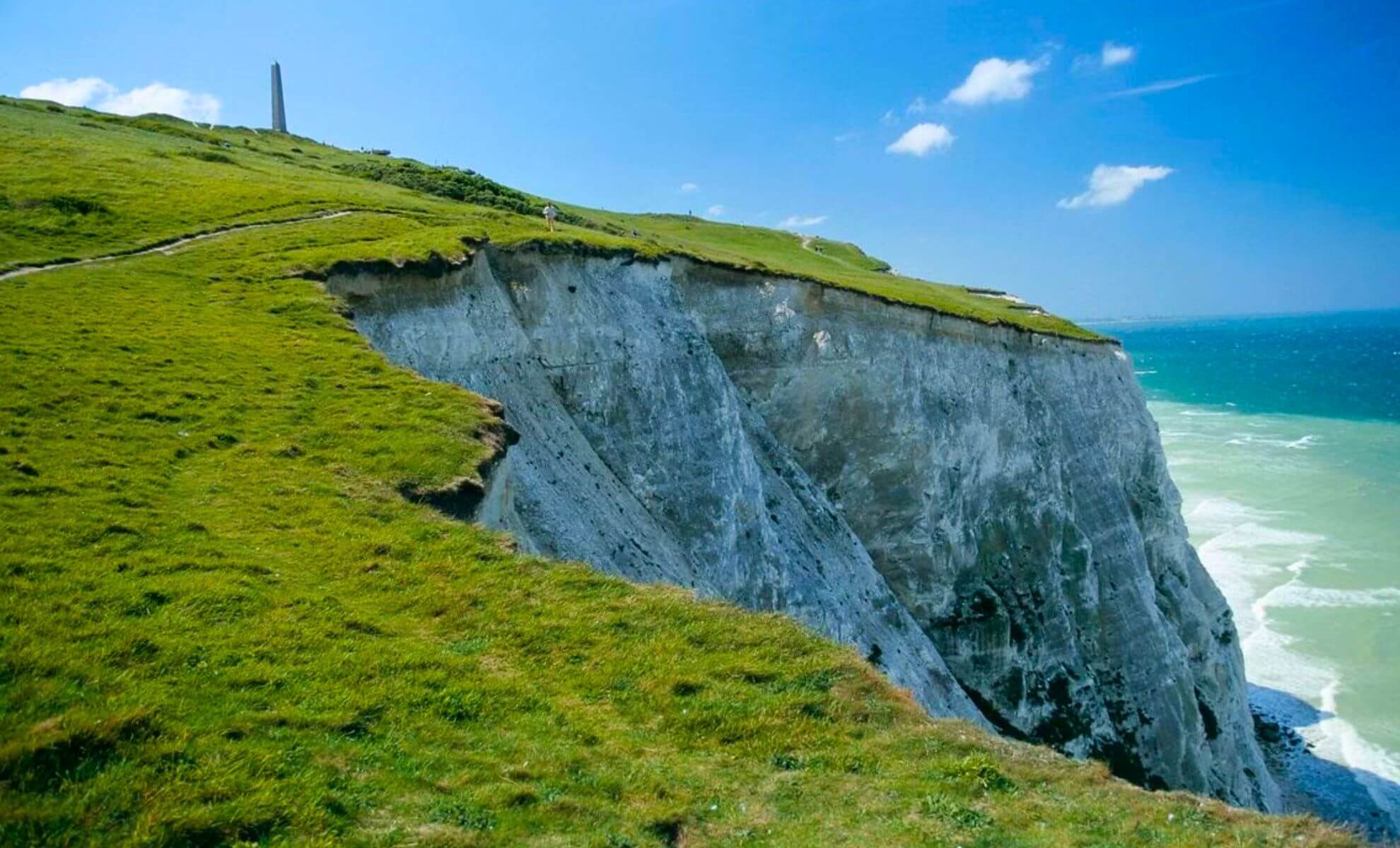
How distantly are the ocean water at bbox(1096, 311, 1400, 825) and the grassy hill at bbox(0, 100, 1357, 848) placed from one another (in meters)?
39.9

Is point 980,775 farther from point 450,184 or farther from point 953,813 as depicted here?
Answer: point 450,184

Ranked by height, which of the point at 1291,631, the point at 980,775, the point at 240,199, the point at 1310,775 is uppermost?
the point at 240,199

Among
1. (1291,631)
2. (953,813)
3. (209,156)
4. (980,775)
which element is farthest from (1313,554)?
(209,156)

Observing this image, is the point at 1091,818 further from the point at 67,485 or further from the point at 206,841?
the point at 67,485

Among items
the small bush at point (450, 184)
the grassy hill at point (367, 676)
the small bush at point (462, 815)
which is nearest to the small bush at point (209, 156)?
the small bush at point (450, 184)

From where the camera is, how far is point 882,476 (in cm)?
3600

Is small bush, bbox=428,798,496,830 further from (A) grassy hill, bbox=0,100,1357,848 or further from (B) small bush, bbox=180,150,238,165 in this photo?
(B) small bush, bbox=180,150,238,165

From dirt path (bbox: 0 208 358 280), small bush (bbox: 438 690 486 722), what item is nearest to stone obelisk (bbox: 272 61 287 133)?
dirt path (bbox: 0 208 358 280)

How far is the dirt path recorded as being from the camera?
22.8 meters

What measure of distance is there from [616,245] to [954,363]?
53.7ft

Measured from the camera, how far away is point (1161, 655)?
37906 millimetres

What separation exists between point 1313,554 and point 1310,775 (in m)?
28.2

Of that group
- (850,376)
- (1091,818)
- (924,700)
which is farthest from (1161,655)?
(1091,818)

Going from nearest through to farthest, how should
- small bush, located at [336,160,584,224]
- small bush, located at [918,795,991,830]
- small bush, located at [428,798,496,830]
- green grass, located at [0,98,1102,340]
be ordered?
small bush, located at [428,798,496,830] → small bush, located at [918,795,991,830] → green grass, located at [0,98,1102,340] → small bush, located at [336,160,584,224]
